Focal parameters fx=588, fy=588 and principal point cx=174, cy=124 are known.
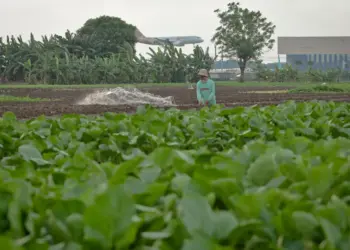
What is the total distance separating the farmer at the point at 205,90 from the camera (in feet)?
33.9

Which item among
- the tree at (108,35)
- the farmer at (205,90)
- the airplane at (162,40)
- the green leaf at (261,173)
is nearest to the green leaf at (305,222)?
the green leaf at (261,173)

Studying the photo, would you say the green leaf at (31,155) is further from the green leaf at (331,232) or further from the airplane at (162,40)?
the airplane at (162,40)

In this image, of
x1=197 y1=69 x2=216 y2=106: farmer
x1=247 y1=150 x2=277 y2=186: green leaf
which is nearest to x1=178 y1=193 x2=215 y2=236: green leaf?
x1=247 y1=150 x2=277 y2=186: green leaf

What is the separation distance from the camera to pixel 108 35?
48375 millimetres

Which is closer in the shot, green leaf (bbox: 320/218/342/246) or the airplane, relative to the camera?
green leaf (bbox: 320/218/342/246)

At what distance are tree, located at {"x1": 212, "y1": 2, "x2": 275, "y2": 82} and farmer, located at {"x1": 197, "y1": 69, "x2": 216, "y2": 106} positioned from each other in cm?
3445

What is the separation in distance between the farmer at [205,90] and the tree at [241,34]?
3445cm

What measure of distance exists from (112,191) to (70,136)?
206 cm

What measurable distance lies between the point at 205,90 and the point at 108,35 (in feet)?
128

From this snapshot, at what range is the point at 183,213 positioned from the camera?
1.33 metres

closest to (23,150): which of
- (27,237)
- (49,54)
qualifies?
(27,237)

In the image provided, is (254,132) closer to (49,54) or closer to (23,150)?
(23,150)

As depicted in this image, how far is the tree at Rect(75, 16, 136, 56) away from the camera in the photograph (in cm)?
4206

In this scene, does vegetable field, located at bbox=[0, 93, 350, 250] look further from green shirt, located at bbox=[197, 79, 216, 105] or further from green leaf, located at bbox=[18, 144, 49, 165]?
green shirt, located at bbox=[197, 79, 216, 105]
